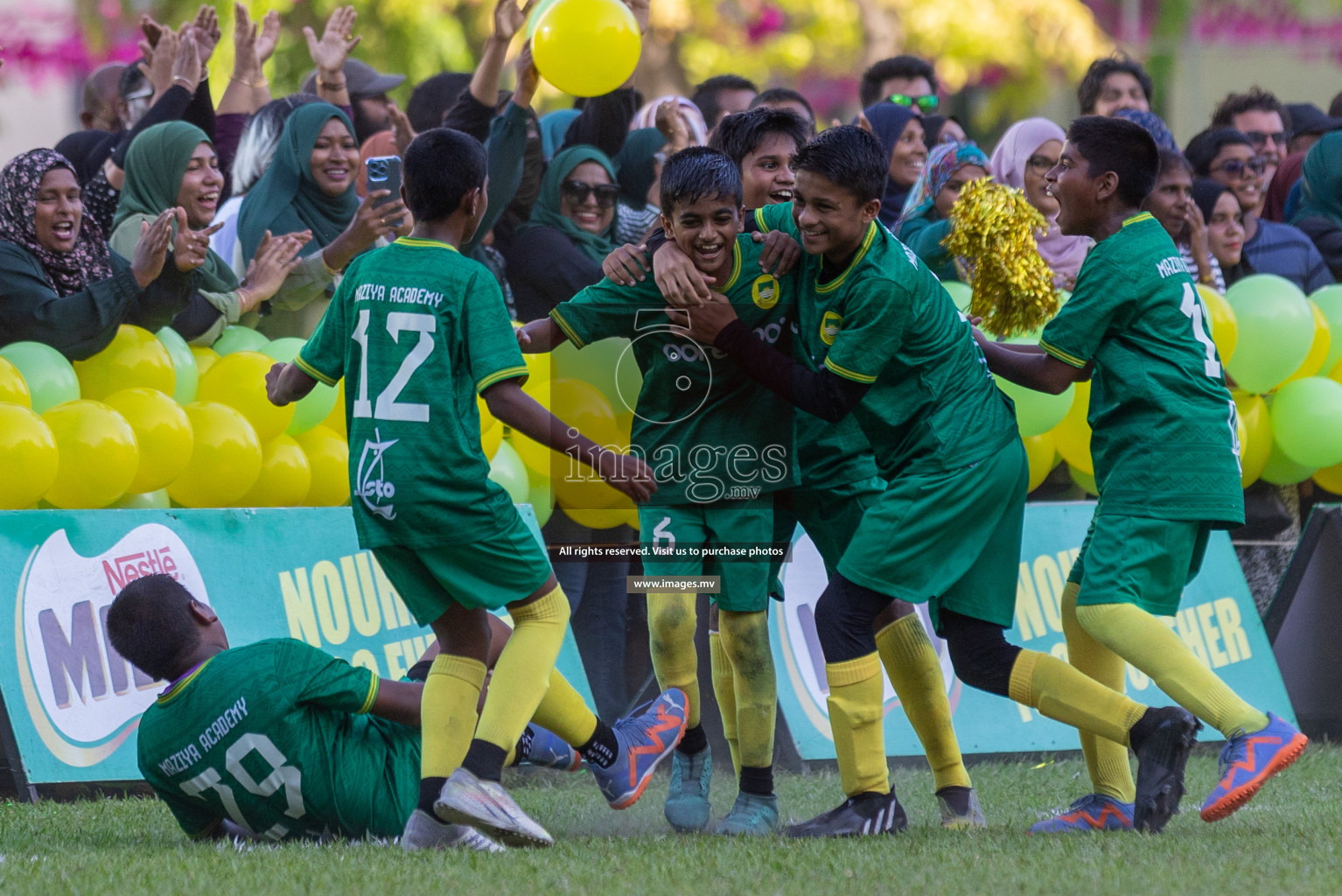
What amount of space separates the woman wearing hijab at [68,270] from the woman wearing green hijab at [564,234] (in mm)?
1485

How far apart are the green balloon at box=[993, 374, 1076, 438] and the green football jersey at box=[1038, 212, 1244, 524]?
1788 mm

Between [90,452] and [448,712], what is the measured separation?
1.87 metres

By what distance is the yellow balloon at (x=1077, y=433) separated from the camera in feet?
21.2

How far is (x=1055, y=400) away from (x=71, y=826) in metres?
3.89

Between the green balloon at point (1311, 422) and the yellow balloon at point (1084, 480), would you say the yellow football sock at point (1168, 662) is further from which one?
the green balloon at point (1311, 422)

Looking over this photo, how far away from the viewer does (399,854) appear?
3.91 meters

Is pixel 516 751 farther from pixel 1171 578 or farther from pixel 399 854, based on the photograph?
pixel 1171 578

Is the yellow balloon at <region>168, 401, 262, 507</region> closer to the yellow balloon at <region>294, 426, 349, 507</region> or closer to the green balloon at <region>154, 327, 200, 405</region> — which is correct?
the green balloon at <region>154, 327, 200, 405</region>

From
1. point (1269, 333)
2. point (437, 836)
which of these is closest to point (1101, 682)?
point (437, 836)

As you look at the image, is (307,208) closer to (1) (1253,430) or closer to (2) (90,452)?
(2) (90,452)

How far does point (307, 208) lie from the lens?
668 centimetres

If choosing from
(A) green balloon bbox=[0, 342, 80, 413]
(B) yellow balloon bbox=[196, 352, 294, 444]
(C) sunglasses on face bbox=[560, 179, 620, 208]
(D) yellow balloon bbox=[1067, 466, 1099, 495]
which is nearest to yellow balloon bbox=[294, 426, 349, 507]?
(B) yellow balloon bbox=[196, 352, 294, 444]

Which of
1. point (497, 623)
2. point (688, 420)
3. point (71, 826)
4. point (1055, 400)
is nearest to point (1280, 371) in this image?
point (1055, 400)

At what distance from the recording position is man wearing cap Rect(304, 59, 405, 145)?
7.86 metres
